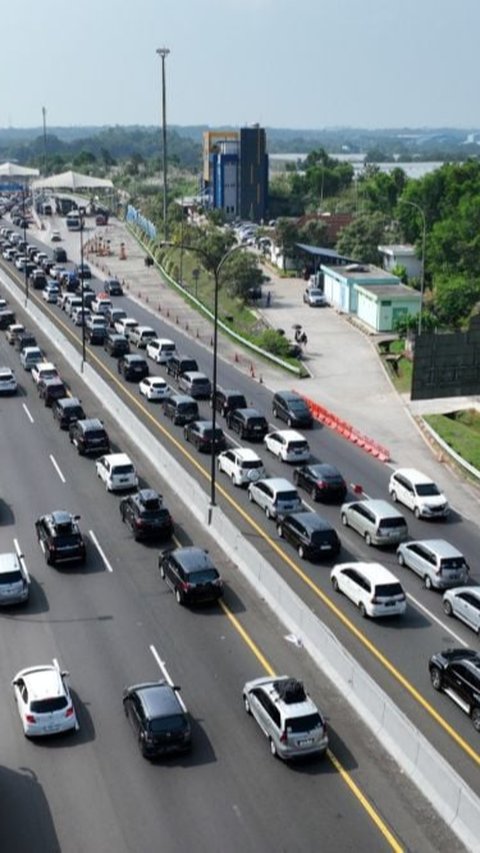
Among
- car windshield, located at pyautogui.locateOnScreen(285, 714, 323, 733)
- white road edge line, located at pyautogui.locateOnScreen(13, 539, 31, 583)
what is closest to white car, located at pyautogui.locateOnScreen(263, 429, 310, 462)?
white road edge line, located at pyautogui.locateOnScreen(13, 539, 31, 583)

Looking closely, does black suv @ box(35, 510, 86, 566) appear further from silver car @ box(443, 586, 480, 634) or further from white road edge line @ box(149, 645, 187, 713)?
silver car @ box(443, 586, 480, 634)

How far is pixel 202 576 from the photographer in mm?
31547

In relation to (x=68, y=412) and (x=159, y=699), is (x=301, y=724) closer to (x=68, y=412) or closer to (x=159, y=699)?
(x=159, y=699)

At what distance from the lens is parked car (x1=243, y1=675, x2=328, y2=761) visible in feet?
76.4

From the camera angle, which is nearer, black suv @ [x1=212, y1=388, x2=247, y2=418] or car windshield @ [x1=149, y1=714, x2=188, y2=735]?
car windshield @ [x1=149, y1=714, x2=188, y2=735]

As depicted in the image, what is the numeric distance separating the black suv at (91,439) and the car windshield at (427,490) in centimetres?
1502

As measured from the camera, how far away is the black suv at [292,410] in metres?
52.2

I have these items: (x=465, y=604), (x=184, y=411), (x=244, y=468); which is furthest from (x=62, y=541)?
(x=184, y=411)

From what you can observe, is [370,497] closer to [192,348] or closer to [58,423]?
[58,423]

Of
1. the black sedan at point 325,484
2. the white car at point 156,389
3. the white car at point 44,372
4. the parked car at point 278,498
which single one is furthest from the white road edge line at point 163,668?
the white car at point 44,372

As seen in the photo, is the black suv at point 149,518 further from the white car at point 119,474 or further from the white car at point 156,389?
the white car at point 156,389

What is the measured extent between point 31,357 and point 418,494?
3279 centimetres

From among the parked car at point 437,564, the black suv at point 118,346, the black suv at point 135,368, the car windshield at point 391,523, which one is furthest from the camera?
the black suv at point 118,346

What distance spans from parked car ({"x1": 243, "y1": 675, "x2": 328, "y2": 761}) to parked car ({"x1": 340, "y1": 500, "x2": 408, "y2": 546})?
12198 mm
